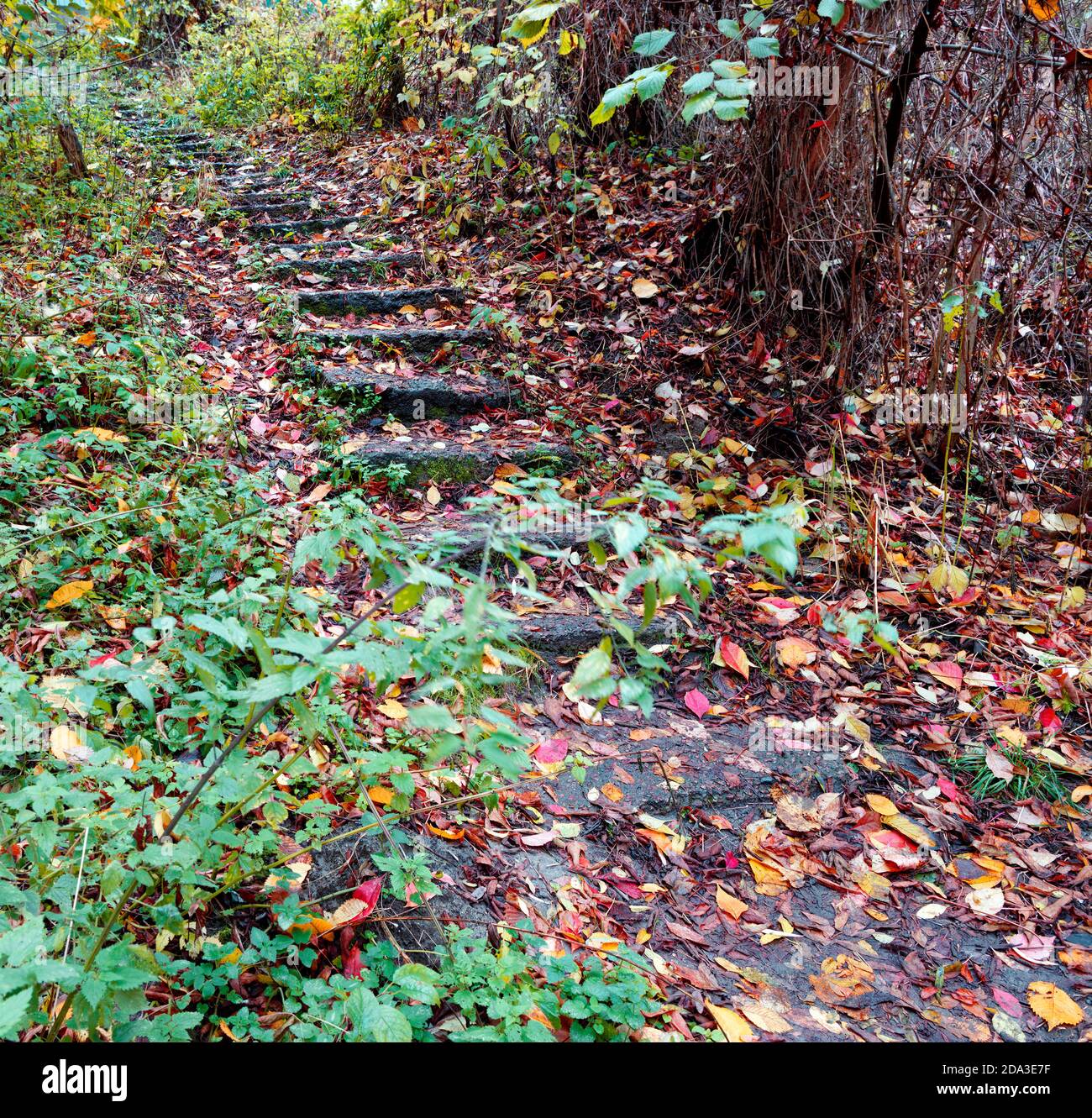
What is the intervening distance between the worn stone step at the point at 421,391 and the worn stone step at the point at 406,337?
0.78 ft

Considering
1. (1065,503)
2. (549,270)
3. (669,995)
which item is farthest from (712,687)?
(549,270)

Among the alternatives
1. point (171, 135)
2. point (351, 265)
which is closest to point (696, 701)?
point (351, 265)

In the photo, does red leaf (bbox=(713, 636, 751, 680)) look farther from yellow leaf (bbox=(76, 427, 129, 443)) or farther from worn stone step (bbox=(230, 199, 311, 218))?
worn stone step (bbox=(230, 199, 311, 218))

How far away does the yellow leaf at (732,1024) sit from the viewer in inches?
70.8

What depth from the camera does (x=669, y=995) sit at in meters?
1.88

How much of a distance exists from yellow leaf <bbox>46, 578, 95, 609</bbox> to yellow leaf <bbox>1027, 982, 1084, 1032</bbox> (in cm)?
282

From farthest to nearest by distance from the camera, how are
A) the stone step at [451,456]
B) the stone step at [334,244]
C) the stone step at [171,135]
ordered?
the stone step at [171,135] → the stone step at [334,244] → the stone step at [451,456]

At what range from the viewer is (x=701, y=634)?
10.2 ft

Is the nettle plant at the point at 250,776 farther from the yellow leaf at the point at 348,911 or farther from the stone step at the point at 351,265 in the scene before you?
the stone step at the point at 351,265

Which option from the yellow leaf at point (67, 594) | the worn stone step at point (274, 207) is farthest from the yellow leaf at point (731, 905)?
the worn stone step at point (274, 207)

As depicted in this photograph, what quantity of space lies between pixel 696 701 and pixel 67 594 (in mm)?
2044

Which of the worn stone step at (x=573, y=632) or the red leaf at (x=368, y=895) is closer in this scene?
the red leaf at (x=368, y=895)

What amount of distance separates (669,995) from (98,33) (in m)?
8.12
